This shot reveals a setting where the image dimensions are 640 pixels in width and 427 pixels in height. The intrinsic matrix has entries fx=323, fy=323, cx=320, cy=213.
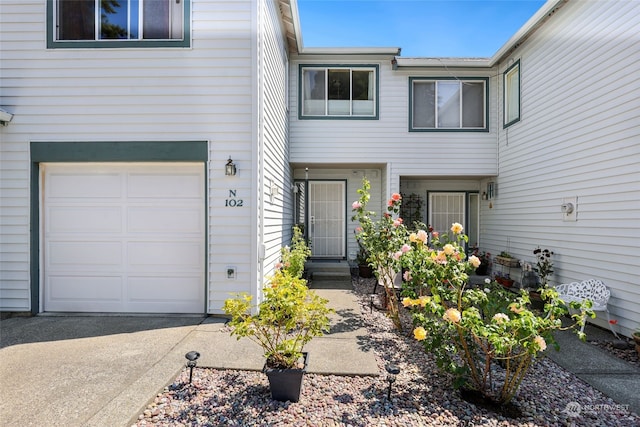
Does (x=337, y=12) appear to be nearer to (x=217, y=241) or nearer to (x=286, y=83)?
(x=286, y=83)

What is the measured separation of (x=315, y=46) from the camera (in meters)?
7.68

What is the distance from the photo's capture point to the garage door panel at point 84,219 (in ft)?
15.8

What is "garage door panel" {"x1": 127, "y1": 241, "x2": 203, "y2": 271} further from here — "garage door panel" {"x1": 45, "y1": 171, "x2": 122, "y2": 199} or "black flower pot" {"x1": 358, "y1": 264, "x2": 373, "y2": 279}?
"black flower pot" {"x1": 358, "y1": 264, "x2": 373, "y2": 279}

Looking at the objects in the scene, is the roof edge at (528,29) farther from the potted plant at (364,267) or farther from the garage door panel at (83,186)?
the garage door panel at (83,186)

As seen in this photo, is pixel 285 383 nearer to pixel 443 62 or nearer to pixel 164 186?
pixel 164 186

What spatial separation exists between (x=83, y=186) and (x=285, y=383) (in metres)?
4.31

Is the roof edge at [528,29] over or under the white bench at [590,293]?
over

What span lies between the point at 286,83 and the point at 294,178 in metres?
2.50

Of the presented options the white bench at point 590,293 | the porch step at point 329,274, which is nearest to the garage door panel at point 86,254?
the porch step at point 329,274

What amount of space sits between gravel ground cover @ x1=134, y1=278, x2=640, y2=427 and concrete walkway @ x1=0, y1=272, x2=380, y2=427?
19 centimetres

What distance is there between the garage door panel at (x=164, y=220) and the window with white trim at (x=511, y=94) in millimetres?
6926

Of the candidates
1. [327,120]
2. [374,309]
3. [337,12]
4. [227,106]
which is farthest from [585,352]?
[337,12]

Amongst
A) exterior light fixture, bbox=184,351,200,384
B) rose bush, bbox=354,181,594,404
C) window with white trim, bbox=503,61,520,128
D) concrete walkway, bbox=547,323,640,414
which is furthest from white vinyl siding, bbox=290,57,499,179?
exterior light fixture, bbox=184,351,200,384

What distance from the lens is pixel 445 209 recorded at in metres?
9.18
